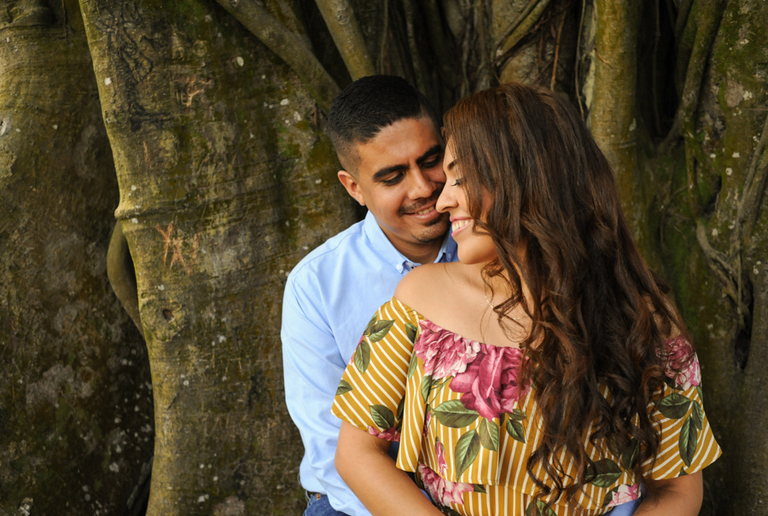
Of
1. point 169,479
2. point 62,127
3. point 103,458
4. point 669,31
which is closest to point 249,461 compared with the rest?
point 169,479

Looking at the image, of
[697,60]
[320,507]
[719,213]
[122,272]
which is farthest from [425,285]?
[122,272]

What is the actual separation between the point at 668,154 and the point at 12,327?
2936 mm

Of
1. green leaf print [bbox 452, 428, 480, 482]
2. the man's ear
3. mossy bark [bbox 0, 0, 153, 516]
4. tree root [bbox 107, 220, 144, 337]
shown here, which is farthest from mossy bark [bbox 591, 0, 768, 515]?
mossy bark [bbox 0, 0, 153, 516]

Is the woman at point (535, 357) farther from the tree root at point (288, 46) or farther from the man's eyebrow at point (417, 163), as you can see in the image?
the tree root at point (288, 46)

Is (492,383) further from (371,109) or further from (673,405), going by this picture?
(371,109)

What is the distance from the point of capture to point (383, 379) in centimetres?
151

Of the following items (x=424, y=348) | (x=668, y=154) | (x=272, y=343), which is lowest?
(x=424, y=348)

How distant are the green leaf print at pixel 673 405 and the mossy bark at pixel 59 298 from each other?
8.29 ft

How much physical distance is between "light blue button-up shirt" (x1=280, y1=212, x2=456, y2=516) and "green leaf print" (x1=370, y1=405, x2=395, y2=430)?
396 mm

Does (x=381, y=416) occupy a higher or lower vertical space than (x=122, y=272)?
lower

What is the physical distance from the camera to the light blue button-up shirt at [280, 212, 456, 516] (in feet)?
6.28

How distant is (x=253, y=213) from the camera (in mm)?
2406

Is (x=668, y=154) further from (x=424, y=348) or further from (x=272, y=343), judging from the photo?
(x=272, y=343)

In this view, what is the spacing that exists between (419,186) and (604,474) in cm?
100
